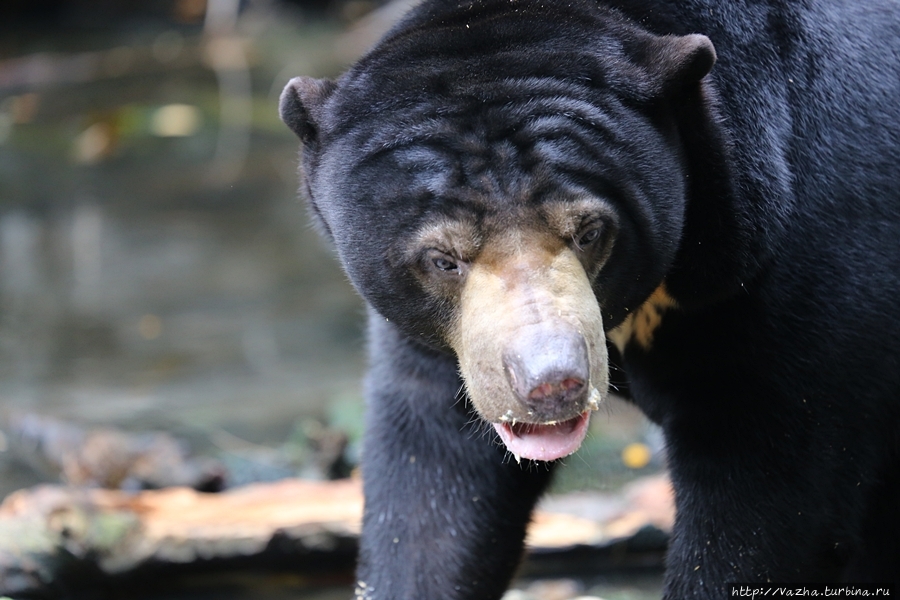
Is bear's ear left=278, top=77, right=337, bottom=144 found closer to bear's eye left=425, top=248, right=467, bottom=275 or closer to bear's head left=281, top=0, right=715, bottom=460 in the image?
bear's head left=281, top=0, right=715, bottom=460

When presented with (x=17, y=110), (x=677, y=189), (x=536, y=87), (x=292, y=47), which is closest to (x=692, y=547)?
(x=677, y=189)

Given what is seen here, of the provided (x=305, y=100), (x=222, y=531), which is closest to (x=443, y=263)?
(x=305, y=100)

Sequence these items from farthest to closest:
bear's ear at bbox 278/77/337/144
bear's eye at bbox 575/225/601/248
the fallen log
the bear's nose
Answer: the fallen log, bear's ear at bbox 278/77/337/144, bear's eye at bbox 575/225/601/248, the bear's nose

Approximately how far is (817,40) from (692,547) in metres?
1.50

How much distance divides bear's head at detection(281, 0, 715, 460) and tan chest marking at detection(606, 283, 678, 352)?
0.16 meters

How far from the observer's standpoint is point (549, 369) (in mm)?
2861

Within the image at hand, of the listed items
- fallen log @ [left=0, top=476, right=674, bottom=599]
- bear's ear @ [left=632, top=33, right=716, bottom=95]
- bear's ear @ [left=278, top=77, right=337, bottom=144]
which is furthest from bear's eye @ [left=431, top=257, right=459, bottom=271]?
fallen log @ [left=0, top=476, right=674, bottom=599]

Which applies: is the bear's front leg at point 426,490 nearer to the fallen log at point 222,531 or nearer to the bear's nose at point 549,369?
the fallen log at point 222,531

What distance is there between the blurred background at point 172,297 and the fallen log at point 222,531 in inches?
14.5

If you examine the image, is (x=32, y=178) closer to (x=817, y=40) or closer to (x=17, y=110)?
(x=17, y=110)

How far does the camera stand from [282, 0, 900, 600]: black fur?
10.6 ft

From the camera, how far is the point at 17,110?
1393cm

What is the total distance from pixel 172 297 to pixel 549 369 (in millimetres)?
6332

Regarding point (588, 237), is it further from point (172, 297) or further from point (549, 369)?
point (172, 297)
